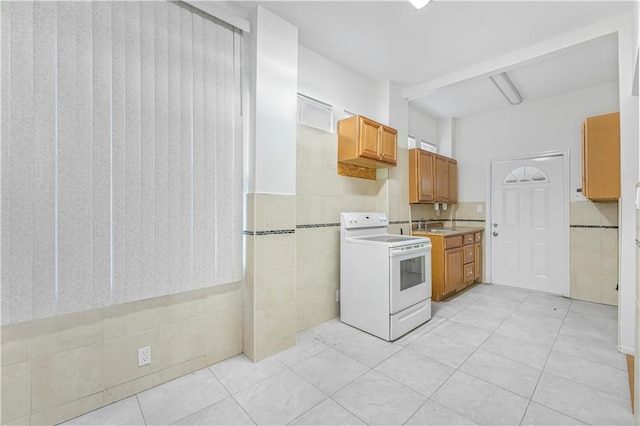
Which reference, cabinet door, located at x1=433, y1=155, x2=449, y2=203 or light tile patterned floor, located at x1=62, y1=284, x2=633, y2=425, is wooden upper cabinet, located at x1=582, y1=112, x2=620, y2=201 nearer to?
light tile patterned floor, located at x1=62, y1=284, x2=633, y2=425

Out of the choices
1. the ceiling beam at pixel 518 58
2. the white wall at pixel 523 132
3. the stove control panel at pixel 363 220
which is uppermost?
the ceiling beam at pixel 518 58

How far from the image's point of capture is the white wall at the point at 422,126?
14.5ft

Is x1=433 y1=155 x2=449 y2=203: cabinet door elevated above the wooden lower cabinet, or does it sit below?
above

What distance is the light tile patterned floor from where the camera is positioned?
161cm

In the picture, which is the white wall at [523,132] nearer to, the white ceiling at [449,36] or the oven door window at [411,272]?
the white ceiling at [449,36]

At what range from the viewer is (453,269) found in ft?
12.3

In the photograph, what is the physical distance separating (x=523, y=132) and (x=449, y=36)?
2472mm

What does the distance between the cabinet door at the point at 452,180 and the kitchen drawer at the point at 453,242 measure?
911 mm

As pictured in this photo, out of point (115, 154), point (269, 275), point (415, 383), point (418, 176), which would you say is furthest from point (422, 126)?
point (115, 154)

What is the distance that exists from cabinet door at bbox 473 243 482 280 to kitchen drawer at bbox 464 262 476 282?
8cm

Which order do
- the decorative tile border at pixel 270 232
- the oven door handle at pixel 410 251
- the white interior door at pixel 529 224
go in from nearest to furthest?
1. the decorative tile border at pixel 270 232
2. the oven door handle at pixel 410 251
3. the white interior door at pixel 529 224

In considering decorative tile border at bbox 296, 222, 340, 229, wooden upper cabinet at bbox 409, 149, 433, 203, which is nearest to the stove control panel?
decorative tile border at bbox 296, 222, 340, 229

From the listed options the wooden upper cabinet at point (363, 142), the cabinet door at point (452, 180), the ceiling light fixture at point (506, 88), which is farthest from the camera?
the cabinet door at point (452, 180)

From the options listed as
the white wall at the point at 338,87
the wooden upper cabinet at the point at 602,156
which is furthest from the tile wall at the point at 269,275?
the wooden upper cabinet at the point at 602,156
